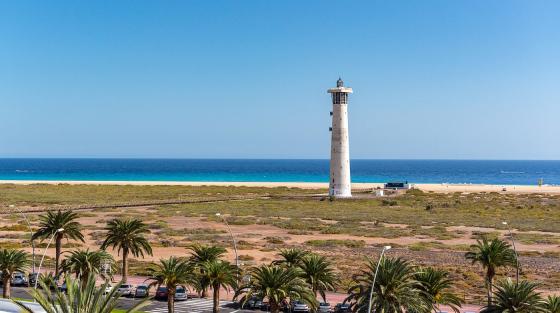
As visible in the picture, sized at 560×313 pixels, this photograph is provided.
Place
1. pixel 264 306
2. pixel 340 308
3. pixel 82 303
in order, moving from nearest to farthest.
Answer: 1. pixel 82 303
2. pixel 340 308
3. pixel 264 306

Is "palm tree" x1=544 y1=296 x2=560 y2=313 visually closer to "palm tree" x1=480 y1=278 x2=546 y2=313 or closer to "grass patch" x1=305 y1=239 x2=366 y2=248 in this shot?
"palm tree" x1=480 y1=278 x2=546 y2=313

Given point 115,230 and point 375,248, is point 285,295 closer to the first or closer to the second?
point 115,230

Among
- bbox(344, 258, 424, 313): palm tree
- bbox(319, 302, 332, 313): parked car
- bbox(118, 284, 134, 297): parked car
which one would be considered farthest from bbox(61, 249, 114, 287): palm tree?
bbox(344, 258, 424, 313): palm tree

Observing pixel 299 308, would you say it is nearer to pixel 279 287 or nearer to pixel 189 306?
pixel 189 306

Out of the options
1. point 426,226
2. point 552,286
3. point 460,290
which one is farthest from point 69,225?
point 426,226

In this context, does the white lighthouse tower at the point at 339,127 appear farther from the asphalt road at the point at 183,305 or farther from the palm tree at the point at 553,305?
the palm tree at the point at 553,305

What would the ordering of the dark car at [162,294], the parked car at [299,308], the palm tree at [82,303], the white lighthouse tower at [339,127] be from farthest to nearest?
the white lighthouse tower at [339,127] → the dark car at [162,294] → the parked car at [299,308] → the palm tree at [82,303]

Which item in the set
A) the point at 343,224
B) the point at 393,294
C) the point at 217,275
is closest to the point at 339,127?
the point at 343,224

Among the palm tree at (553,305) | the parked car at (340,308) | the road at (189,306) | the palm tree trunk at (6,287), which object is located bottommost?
the road at (189,306)

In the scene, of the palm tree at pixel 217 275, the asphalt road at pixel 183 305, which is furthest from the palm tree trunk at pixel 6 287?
the palm tree at pixel 217 275

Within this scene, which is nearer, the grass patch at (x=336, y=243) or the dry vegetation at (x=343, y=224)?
the dry vegetation at (x=343, y=224)

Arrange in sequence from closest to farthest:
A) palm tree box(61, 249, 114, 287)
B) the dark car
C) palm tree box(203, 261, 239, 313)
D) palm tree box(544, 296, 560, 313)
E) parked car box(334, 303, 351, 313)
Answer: palm tree box(544, 296, 560, 313), palm tree box(203, 261, 239, 313), parked car box(334, 303, 351, 313), palm tree box(61, 249, 114, 287), the dark car

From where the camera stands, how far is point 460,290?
5072cm

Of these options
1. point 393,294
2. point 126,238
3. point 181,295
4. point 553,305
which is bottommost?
point 181,295
